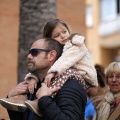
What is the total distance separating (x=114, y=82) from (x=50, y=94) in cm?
183

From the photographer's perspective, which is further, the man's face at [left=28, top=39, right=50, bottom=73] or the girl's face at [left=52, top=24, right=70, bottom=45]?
the girl's face at [left=52, top=24, right=70, bottom=45]

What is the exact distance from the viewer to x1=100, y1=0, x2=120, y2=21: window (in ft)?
90.5

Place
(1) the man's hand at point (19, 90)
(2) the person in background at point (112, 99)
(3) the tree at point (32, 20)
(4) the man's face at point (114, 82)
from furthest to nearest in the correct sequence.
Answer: (3) the tree at point (32, 20), (4) the man's face at point (114, 82), (2) the person in background at point (112, 99), (1) the man's hand at point (19, 90)

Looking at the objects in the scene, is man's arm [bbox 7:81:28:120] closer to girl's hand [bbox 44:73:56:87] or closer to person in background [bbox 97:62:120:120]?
girl's hand [bbox 44:73:56:87]

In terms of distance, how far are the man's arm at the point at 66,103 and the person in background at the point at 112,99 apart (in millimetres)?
1146

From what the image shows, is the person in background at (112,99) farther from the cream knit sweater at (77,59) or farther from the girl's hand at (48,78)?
the girl's hand at (48,78)

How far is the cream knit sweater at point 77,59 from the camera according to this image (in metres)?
3.91

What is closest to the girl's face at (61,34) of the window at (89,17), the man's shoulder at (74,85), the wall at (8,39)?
the man's shoulder at (74,85)

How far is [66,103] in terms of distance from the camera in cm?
363

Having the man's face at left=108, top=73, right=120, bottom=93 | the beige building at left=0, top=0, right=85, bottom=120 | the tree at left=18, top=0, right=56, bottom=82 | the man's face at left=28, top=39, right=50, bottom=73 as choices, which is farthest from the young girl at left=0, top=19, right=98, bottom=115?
the beige building at left=0, top=0, right=85, bottom=120

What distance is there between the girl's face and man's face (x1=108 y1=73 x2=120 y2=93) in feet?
4.29

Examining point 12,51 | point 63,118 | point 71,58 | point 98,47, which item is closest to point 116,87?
point 71,58

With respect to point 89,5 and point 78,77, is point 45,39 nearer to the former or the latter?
point 78,77

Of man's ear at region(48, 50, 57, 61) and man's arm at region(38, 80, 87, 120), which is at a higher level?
man's ear at region(48, 50, 57, 61)
